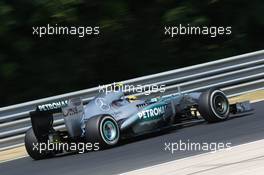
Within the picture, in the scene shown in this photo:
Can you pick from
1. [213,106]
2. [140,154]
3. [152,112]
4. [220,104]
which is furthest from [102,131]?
[220,104]

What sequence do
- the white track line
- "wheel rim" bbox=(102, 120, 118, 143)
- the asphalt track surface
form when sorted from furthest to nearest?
1. "wheel rim" bbox=(102, 120, 118, 143)
2. the asphalt track surface
3. the white track line

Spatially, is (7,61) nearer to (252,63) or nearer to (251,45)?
(252,63)

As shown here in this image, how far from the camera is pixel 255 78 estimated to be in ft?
43.0

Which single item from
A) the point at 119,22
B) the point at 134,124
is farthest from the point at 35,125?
the point at 119,22

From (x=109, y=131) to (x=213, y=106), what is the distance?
1.68 m

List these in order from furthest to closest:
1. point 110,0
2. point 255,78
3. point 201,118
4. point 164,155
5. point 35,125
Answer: point 110,0, point 255,78, point 201,118, point 35,125, point 164,155

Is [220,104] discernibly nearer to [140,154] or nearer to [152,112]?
[152,112]

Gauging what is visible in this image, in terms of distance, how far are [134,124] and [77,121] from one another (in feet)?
2.56

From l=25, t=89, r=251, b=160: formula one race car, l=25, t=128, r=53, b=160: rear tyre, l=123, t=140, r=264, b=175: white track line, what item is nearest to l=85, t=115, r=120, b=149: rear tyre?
l=25, t=89, r=251, b=160: formula one race car

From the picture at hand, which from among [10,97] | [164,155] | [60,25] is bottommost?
[164,155]

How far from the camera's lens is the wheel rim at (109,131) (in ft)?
28.3

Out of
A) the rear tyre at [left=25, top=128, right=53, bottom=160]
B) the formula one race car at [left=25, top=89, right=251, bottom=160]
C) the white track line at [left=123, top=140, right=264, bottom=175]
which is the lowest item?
the white track line at [left=123, top=140, right=264, bottom=175]

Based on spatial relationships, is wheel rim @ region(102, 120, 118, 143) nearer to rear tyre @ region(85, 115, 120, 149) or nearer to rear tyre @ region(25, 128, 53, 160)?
rear tyre @ region(85, 115, 120, 149)

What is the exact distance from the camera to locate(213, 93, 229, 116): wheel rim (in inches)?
380
